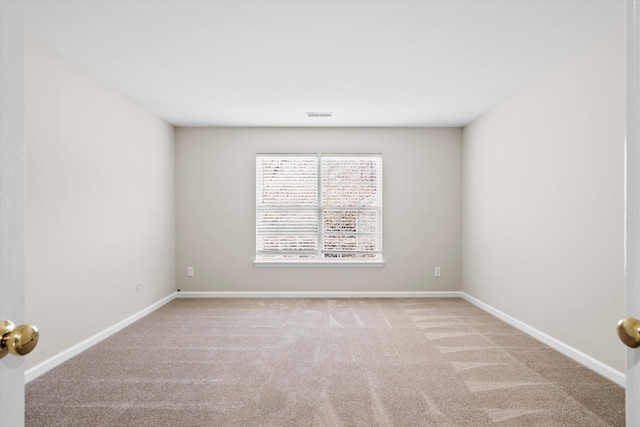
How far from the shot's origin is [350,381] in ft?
9.73

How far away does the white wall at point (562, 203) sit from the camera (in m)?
3.01

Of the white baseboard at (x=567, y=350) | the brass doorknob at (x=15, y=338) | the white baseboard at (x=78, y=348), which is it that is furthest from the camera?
the white baseboard at (x=78, y=348)

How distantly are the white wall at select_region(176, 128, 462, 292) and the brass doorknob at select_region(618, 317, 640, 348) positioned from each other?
5.43m

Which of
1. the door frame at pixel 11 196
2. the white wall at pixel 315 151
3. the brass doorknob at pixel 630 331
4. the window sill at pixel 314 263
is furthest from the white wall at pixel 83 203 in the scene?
the brass doorknob at pixel 630 331

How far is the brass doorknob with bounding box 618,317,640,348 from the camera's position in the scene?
741 millimetres

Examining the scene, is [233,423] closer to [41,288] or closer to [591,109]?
[41,288]

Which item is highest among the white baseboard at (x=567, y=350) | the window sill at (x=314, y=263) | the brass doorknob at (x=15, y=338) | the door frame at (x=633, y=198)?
the door frame at (x=633, y=198)

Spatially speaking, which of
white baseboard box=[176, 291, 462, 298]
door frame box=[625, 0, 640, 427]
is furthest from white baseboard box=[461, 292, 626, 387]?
door frame box=[625, 0, 640, 427]

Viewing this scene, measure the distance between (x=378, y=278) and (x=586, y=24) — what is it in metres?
4.19

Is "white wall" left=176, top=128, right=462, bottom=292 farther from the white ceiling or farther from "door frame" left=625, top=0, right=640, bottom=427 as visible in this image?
"door frame" left=625, top=0, right=640, bottom=427

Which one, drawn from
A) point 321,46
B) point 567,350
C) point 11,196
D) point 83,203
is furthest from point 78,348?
point 567,350

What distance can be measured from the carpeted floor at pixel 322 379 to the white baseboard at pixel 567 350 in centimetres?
7

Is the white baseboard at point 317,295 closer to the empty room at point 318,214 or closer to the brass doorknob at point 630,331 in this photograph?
the empty room at point 318,214

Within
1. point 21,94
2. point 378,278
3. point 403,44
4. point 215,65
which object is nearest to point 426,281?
point 378,278
